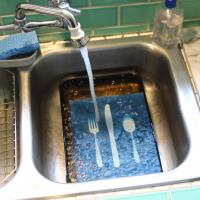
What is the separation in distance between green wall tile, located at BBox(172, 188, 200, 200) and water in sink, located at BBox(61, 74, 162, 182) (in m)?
0.18

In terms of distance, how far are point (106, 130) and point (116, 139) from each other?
4 cm

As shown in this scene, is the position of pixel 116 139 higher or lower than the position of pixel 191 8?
lower

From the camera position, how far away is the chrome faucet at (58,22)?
2.81ft

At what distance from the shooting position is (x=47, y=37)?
107 cm

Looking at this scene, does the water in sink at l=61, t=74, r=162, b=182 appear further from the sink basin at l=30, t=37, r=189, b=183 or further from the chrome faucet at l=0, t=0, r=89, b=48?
the chrome faucet at l=0, t=0, r=89, b=48

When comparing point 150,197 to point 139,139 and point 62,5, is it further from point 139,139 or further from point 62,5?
point 62,5

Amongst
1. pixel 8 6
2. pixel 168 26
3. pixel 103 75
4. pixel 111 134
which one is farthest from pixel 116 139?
pixel 8 6

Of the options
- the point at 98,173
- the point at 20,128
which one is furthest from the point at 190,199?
the point at 20,128

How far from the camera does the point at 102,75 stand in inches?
44.0

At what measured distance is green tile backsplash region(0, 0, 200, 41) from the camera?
3.28 feet

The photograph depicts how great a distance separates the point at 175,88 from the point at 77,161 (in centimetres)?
30

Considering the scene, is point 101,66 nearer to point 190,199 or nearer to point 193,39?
point 193,39

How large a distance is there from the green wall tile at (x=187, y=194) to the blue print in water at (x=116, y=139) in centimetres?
18

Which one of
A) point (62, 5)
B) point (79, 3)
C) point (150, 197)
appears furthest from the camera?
point (79, 3)
